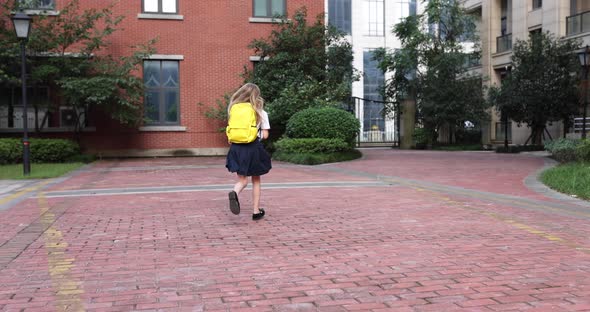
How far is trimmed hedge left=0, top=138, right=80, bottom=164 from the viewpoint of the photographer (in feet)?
54.4

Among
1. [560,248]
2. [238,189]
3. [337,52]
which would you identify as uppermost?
[337,52]

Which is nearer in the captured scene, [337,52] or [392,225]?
[392,225]

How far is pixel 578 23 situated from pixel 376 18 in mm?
28078

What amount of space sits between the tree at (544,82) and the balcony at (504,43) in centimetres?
776

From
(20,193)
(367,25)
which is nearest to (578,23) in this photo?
(20,193)

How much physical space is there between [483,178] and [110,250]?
906 cm

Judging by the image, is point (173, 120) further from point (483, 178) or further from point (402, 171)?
point (483, 178)

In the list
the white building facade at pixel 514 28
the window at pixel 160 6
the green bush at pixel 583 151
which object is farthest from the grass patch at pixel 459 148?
the window at pixel 160 6

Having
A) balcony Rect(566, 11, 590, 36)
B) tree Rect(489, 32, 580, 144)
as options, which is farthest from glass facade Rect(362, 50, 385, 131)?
tree Rect(489, 32, 580, 144)

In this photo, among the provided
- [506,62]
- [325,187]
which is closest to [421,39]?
[506,62]

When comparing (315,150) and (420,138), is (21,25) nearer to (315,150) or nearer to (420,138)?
(315,150)

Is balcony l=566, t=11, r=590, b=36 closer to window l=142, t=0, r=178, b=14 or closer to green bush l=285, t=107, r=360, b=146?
green bush l=285, t=107, r=360, b=146

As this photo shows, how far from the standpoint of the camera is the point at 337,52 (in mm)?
22250

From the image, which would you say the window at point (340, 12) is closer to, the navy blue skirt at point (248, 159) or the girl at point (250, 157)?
the girl at point (250, 157)
